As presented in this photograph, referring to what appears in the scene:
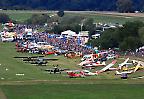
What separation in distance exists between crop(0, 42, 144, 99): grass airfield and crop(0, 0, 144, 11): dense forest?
117 metres

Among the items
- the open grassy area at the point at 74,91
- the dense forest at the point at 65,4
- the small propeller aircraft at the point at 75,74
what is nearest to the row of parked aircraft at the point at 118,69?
the small propeller aircraft at the point at 75,74

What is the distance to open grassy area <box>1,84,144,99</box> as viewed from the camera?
41.8m

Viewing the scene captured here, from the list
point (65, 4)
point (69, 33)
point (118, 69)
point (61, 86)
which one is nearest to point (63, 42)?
point (69, 33)

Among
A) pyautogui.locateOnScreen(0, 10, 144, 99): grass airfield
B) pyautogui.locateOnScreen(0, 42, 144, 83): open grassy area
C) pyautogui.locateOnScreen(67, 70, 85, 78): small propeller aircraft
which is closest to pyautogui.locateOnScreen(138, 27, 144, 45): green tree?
pyautogui.locateOnScreen(0, 42, 144, 83): open grassy area

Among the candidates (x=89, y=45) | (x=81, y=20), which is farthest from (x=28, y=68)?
(x=81, y=20)

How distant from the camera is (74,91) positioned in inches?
1726

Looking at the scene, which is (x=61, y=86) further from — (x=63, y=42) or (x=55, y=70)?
(x=63, y=42)

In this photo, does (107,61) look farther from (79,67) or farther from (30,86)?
(30,86)

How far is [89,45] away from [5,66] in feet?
76.2

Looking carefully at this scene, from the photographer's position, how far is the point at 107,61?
202ft

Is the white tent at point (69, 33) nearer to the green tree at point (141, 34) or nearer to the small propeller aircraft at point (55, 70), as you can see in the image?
the green tree at point (141, 34)

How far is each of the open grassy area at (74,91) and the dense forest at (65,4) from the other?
404 ft

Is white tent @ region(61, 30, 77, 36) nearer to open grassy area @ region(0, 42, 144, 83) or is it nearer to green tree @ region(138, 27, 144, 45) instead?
green tree @ region(138, 27, 144, 45)

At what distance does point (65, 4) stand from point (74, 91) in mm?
137191
